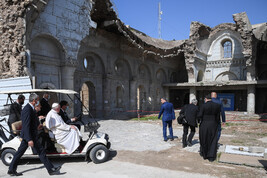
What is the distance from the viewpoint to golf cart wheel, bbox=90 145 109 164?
19.4 feet

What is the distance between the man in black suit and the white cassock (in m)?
0.44

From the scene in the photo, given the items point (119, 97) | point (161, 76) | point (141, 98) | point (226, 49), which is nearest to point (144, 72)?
point (141, 98)

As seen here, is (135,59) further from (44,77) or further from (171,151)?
(171,151)

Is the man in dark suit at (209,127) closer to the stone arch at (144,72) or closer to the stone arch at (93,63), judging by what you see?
the stone arch at (93,63)

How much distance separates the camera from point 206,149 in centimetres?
640

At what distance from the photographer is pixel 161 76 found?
27.8 m

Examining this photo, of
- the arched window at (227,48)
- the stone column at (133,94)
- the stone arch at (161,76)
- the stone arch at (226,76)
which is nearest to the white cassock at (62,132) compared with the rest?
the stone column at (133,94)

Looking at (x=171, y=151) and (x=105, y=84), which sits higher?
(x=105, y=84)

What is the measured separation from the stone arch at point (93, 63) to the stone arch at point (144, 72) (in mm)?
6215

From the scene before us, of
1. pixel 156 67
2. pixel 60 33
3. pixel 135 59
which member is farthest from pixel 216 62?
pixel 60 33

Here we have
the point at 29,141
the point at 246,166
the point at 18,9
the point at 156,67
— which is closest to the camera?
Answer: the point at 29,141

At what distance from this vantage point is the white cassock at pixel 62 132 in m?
5.70

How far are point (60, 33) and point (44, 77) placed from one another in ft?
9.20

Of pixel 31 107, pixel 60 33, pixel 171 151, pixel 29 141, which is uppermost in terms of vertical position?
pixel 60 33
